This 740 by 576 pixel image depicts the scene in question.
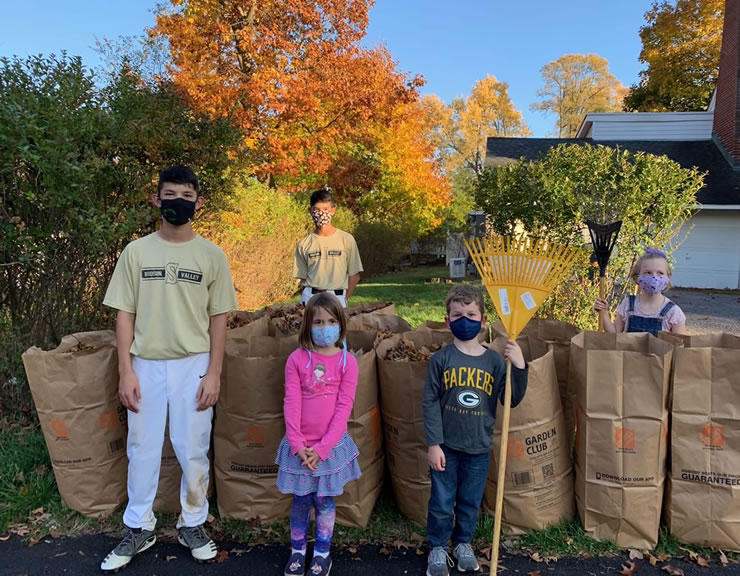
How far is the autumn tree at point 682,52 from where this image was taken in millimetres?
21828

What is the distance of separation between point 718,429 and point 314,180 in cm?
1652

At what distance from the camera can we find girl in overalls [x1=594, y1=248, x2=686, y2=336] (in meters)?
2.98

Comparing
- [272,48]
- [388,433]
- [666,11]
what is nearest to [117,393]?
[388,433]

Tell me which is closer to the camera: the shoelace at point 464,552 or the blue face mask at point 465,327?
the blue face mask at point 465,327

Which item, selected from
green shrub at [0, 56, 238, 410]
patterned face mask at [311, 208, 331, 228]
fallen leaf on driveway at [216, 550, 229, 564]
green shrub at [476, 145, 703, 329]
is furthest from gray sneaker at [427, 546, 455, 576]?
green shrub at [476, 145, 703, 329]

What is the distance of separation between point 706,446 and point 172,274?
112 inches

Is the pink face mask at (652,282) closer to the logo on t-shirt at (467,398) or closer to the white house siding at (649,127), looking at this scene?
the logo on t-shirt at (467,398)

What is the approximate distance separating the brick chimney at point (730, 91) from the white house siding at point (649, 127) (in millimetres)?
505

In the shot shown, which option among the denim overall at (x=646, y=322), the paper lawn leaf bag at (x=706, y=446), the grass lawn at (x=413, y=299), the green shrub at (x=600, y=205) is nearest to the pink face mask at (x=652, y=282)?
the denim overall at (x=646, y=322)

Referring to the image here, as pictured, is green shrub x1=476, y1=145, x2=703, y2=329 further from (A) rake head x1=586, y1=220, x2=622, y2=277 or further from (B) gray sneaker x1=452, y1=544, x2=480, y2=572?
(B) gray sneaker x1=452, y1=544, x2=480, y2=572

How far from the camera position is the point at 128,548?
2.57 metres

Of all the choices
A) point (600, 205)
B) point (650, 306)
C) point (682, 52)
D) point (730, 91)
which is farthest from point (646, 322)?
point (682, 52)

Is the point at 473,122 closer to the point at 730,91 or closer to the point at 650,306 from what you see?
the point at 730,91

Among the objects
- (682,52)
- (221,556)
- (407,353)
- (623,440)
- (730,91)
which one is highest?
(682,52)
